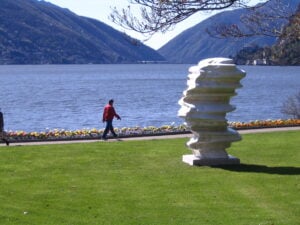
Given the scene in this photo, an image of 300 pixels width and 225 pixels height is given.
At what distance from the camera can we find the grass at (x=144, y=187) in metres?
10.8

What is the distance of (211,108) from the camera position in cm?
1580

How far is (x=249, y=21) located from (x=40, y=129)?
2672cm

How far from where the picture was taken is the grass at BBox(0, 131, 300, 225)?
35.4 ft

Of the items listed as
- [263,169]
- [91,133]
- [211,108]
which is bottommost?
[91,133]

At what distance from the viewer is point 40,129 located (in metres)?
39.3

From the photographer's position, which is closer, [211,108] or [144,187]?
[144,187]

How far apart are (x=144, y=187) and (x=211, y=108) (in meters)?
3.29

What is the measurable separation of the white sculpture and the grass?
55 cm

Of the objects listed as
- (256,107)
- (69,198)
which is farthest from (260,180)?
(256,107)

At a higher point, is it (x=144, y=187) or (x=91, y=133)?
(x=144, y=187)

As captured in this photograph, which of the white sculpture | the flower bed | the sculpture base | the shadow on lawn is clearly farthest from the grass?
the flower bed

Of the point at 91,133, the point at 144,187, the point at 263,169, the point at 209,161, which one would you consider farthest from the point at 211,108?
the point at 91,133

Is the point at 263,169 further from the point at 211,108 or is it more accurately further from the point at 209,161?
the point at 211,108

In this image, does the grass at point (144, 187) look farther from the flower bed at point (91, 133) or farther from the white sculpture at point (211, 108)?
the flower bed at point (91, 133)
